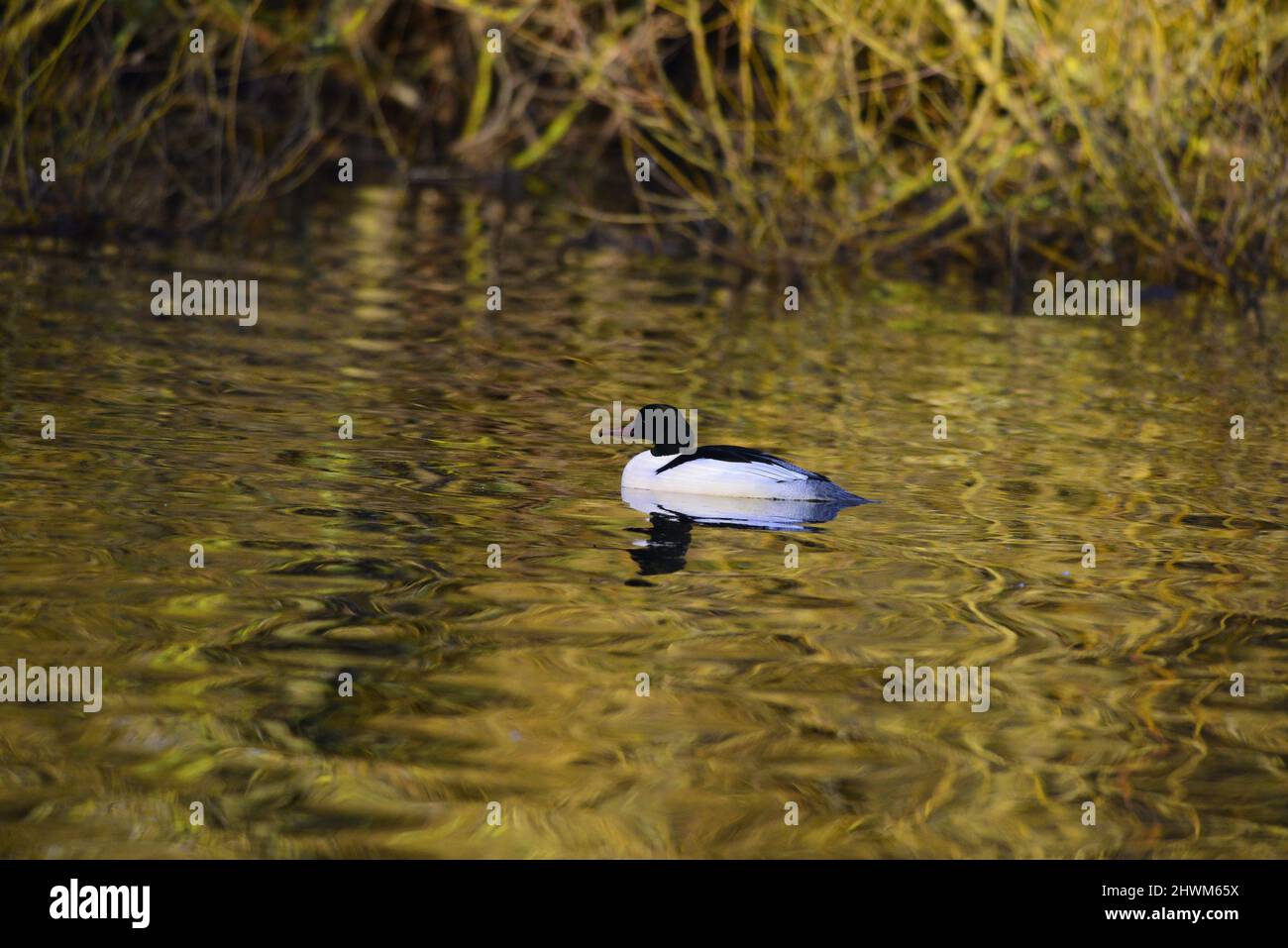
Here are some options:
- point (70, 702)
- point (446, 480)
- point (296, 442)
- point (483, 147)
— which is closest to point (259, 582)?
point (70, 702)

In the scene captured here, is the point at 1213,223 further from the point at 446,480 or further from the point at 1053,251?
the point at 446,480

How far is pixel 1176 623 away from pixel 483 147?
26.5m

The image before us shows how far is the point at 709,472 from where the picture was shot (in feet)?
36.9

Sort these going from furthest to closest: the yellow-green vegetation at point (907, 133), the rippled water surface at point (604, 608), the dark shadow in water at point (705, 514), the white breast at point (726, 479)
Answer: the yellow-green vegetation at point (907, 133) → the white breast at point (726, 479) → the dark shadow in water at point (705, 514) → the rippled water surface at point (604, 608)

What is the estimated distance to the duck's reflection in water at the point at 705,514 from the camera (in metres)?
10.6

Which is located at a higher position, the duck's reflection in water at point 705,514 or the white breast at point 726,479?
the white breast at point 726,479

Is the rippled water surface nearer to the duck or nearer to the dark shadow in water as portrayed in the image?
the dark shadow in water

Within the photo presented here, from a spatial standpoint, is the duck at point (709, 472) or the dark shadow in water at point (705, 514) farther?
the duck at point (709, 472)

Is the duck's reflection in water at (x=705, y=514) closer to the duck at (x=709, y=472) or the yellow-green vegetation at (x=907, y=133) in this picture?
the duck at (x=709, y=472)

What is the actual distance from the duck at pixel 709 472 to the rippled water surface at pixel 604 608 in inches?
9.8

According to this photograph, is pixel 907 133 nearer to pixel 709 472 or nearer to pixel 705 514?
pixel 709 472

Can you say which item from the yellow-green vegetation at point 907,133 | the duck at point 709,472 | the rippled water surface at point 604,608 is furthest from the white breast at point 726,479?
the yellow-green vegetation at point 907,133

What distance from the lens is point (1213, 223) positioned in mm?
23219

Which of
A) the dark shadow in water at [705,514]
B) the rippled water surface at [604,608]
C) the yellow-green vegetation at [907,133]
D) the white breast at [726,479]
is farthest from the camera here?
the yellow-green vegetation at [907,133]
